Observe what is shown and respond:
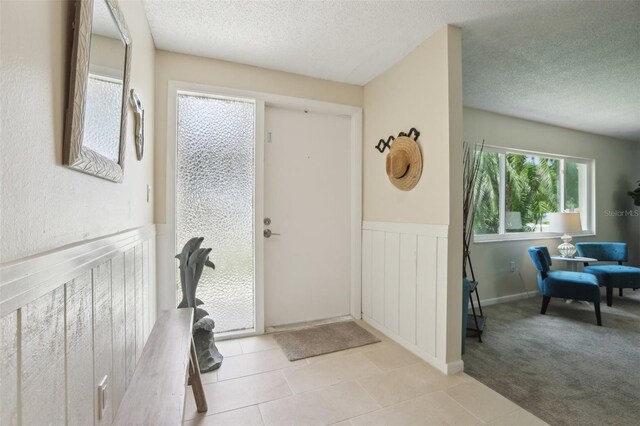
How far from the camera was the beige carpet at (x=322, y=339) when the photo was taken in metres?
2.33

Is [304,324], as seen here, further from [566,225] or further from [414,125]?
[566,225]

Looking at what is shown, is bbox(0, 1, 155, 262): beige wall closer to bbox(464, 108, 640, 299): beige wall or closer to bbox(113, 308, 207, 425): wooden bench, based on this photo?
bbox(113, 308, 207, 425): wooden bench

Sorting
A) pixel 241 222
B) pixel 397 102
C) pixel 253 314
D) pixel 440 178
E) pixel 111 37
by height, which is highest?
pixel 397 102

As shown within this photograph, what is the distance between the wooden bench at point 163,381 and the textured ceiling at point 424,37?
1971 mm

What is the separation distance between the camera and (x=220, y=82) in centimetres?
253

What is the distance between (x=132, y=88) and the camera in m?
1.57

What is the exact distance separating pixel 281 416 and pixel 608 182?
6.09m

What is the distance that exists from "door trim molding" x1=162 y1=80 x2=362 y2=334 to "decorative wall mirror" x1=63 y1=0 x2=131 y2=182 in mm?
1112

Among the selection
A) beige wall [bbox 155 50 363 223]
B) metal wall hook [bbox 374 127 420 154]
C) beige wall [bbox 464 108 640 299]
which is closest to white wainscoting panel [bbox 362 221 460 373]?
metal wall hook [bbox 374 127 420 154]

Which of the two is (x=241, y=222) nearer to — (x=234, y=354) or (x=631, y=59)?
(x=234, y=354)

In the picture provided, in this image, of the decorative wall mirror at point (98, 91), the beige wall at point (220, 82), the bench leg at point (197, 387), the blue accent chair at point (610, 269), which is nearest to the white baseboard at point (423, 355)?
the bench leg at point (197, 387)

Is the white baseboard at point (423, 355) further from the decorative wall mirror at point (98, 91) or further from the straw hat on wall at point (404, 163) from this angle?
the decorative wall mirror at point (98, 91)

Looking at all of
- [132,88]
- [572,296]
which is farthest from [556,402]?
[132,88]

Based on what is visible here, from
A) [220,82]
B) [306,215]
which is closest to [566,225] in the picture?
[306,215]
